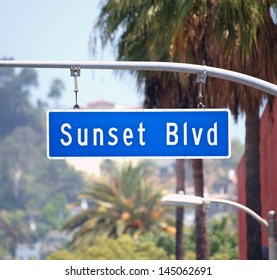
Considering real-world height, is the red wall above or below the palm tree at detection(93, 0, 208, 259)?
below

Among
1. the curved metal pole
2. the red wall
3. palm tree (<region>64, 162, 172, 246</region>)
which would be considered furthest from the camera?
palm tree (<region>64, 162, 172, 246</region>)

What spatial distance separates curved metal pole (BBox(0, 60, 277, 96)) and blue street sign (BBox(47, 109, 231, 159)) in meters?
0.74

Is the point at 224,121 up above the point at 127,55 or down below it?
below

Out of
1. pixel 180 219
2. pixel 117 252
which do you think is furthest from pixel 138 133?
pixel 117 252

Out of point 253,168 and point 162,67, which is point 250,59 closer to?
point 253,168

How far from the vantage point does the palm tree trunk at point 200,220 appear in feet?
145

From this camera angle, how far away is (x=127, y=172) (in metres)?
129

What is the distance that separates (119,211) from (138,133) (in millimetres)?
87965

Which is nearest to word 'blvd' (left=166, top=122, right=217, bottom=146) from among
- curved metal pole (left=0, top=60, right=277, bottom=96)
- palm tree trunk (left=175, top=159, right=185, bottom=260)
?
curved metal pole (left=0, top=60, right=277, bottom=96)

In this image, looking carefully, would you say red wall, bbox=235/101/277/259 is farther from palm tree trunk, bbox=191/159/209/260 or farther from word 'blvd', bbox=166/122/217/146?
word 'blvd', bbox=166/122/217/146

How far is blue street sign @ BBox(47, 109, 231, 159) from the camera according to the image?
64.1 ft
